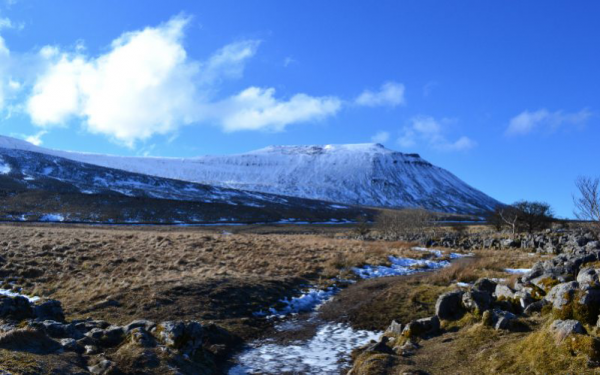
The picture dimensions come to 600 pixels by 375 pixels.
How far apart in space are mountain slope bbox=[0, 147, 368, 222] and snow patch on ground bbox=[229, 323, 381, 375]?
82.6 meters

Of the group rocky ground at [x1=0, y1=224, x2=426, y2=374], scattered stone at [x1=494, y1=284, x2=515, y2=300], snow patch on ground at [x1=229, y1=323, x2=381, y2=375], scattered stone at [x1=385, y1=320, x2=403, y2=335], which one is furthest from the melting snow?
scattered stone at [x1=494, y1=284, x2=515, y2=300]

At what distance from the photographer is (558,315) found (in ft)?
29.7

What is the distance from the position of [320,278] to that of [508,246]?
87.8 feet

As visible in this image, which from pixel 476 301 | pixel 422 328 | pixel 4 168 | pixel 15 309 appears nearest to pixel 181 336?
pixel 15 309

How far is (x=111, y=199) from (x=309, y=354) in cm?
10685

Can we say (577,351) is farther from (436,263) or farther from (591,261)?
(436,263)

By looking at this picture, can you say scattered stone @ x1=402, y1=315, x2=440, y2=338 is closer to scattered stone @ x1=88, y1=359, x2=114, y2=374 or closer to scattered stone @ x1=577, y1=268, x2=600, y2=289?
scattered stone @ x1=577, y1=268, x2=600, y2=289

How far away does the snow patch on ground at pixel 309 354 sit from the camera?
35.6ft

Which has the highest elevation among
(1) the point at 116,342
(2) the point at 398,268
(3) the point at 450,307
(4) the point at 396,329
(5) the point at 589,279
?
(5) the point at 589,279

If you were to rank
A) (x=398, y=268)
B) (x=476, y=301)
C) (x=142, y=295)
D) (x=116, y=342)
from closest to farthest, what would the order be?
(x=116, y=342), (x=476, y=301), (x=142, y=295), (x=398, y=268)

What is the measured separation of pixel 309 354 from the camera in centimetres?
1209

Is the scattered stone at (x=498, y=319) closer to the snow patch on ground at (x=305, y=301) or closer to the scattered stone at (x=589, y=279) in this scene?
the scattered stone at (x=589, y=279)

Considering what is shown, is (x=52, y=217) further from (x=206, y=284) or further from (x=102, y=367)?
(x=102, y=367)

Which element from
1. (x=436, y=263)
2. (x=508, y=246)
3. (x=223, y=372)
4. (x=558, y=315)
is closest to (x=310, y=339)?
(x=223, y=372)
